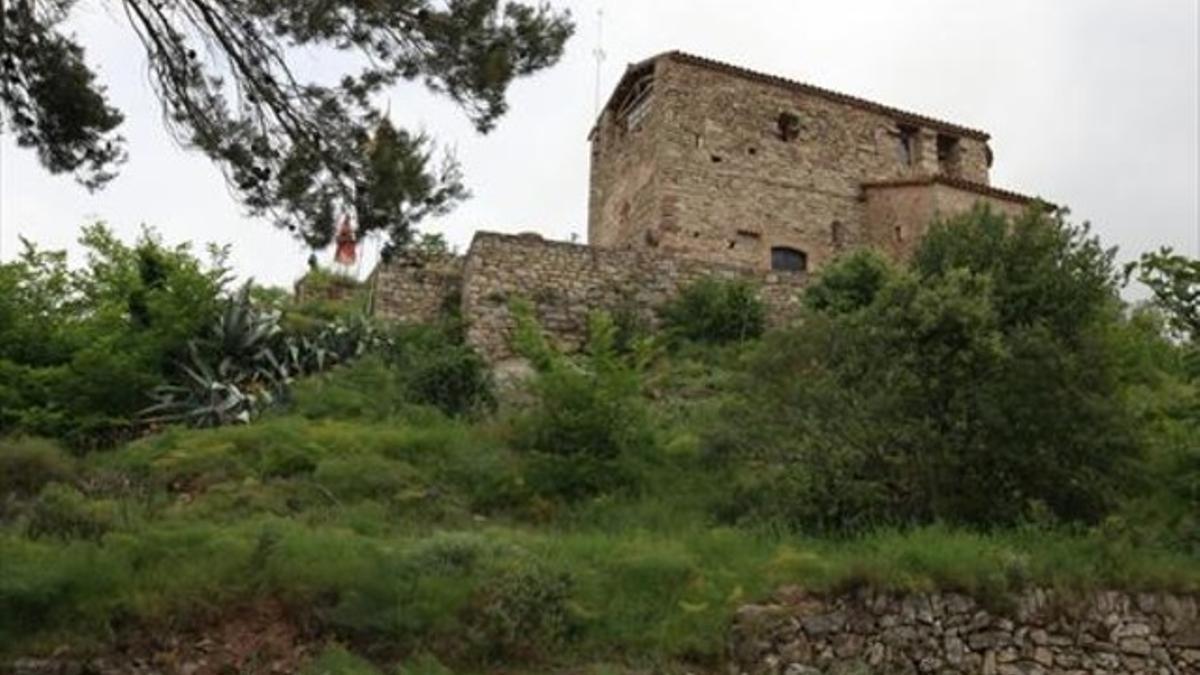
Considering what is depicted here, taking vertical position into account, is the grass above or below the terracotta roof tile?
below

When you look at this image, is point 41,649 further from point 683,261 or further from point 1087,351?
point 683,261

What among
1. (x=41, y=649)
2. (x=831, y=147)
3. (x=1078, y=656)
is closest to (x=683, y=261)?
(x=831, y=147)

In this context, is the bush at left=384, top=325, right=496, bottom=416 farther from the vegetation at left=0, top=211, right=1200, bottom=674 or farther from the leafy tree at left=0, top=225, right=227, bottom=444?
the leafy tree at left=0, top=225, right=227, bottom=444

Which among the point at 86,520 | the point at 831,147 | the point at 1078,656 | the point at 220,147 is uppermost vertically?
the point at 831,147

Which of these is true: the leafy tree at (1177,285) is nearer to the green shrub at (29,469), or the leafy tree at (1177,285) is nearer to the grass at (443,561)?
the grass at (443,561)

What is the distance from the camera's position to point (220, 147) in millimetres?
12555

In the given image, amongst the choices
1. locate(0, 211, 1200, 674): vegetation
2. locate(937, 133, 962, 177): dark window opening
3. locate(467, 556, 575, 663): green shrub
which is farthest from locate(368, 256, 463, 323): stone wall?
locate(937, 133, 962, 177): dark window opening

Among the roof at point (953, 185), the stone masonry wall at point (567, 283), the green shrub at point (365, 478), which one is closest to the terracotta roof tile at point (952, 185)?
the roof at point (953, 185)

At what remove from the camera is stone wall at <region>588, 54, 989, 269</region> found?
97.1 ft

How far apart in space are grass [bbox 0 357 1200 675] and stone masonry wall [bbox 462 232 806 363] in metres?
7.28

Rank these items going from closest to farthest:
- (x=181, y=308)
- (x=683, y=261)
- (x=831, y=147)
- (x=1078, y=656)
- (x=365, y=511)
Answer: (x=1078, y=656) < (x=365, y=511) < (x=181, y=308) < (x=683, y=261) < (x=831, y=147)

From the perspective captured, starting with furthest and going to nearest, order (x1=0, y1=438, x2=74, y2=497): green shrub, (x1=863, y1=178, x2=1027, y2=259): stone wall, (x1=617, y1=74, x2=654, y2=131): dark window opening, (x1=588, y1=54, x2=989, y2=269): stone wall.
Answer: (x1=617, y1=74, x2=654, y2=131): dark window opening → (x1=863, y1=178, x2=1027, y2=259): stone wall → (x1=588, y1=54, x2=989, y2=269): stone wall → (x1=0, y1=438, x2=74, y2=497): green shrub

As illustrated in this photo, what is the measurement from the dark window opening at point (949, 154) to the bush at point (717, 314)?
993 cm

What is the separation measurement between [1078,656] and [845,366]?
13.3ft
